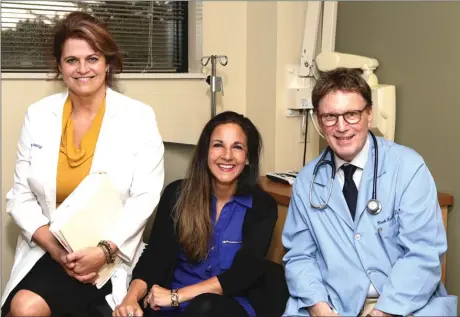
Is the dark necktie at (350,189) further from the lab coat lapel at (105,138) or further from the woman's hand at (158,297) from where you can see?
the lab coat lapel at (105,138)

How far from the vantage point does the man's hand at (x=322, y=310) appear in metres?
1.70

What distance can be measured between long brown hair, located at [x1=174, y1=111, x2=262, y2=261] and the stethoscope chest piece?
18.1 inches

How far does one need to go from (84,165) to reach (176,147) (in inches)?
27.2

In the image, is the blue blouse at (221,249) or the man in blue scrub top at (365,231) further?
the blue blouse at (221,249)

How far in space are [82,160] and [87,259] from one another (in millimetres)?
351

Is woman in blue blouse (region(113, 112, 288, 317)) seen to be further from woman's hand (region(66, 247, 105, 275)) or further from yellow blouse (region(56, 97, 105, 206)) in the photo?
yellow blouse (region(56, 97, 105, 206))

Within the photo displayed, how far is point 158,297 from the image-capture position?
72.1 inches

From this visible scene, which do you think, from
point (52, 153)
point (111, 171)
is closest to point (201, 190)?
point (111, 171)

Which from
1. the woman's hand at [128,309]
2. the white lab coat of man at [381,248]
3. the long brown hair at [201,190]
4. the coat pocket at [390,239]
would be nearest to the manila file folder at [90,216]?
the woman's hand at [128,309]

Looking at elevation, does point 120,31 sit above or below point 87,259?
above

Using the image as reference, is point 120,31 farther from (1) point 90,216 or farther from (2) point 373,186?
(2) point 373,186

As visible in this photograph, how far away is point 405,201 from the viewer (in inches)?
66.7

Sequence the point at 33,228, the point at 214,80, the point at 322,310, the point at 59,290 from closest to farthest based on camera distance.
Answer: the point at 322,310 → the point at 59,290 → the point at 33,228 → the point at 214,80

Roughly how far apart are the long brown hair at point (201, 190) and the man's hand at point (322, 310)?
426mm
